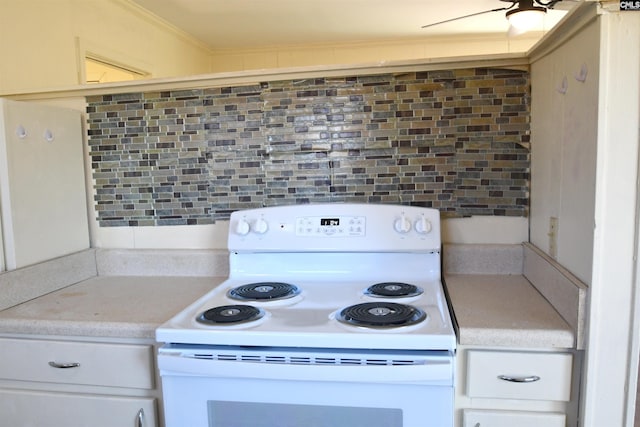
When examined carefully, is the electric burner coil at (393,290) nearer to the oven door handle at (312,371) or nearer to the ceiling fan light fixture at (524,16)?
the oven door handle at (312,371)

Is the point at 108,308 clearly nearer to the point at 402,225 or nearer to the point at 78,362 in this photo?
the point at 78,362

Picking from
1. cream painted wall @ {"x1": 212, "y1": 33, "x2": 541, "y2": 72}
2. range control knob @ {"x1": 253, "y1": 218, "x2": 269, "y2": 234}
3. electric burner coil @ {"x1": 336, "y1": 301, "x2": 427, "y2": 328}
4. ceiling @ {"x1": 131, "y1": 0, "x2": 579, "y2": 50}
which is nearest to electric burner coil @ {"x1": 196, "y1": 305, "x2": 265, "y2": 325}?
electric burner coil @ {"x1": 336, "y1": 301, "x2": 427, "y2": 328}

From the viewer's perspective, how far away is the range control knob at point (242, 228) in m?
1.51

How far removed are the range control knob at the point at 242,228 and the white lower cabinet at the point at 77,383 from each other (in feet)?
1.60

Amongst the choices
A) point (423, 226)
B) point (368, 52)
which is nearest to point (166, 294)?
point (423, 226)

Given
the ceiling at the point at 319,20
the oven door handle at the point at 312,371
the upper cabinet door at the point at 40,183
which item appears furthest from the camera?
the ceiling at the point at 319,20

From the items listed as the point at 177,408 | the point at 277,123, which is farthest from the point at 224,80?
the point at 177,408

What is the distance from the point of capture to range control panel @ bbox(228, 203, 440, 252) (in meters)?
1.45

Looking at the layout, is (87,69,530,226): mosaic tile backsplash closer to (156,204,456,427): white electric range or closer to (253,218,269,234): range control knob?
(253,218,269,234): range control knob

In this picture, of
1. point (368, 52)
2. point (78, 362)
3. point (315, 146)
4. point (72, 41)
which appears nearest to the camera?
point (78, 362)

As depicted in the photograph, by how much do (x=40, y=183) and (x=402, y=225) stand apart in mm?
1252

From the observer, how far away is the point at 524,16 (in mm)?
2750

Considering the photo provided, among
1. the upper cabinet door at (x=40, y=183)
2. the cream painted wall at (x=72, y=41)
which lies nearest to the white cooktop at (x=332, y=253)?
the upper cabinet door at (x=40, y=183)

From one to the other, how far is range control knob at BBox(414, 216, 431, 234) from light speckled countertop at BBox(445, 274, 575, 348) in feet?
0.62
